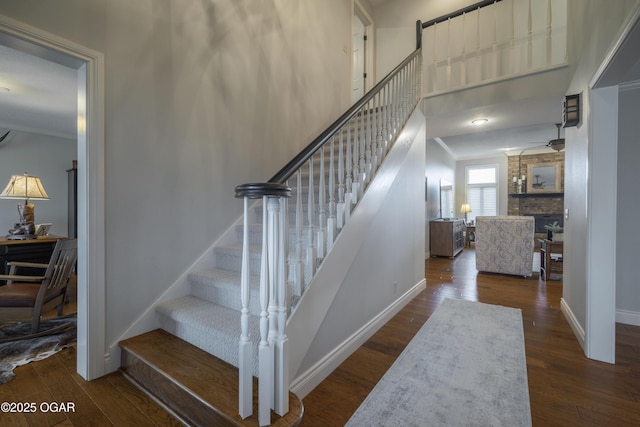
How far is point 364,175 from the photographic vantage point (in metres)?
2.29

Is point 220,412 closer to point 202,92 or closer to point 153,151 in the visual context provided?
point 153,151

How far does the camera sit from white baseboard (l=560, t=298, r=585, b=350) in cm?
235

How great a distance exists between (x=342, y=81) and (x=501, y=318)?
11.8 feet

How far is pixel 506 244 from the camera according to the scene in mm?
4734

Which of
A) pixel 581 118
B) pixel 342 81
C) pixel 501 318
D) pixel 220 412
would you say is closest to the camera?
pixel 220 412

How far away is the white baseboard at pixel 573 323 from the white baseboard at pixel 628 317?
17.6 inches

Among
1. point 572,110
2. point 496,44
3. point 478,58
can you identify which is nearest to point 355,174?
point 572,110

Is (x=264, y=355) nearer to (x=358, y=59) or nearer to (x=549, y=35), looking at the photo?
(x=549, y=35)

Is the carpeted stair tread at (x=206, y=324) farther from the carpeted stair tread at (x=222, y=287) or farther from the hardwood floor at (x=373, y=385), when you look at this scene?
the hardwood floor at (x=373, y=385)

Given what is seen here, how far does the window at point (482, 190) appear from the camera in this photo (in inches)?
369

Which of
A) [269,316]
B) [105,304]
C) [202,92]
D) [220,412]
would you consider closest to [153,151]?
[202,92]

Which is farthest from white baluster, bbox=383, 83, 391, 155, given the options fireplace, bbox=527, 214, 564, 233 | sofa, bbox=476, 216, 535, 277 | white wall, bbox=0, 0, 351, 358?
fireplace, bbox=527, 214, 564, 233

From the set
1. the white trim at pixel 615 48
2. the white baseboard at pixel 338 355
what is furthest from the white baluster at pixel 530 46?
the white baseboard at pixel 338 355

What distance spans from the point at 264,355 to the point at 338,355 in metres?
0.97
